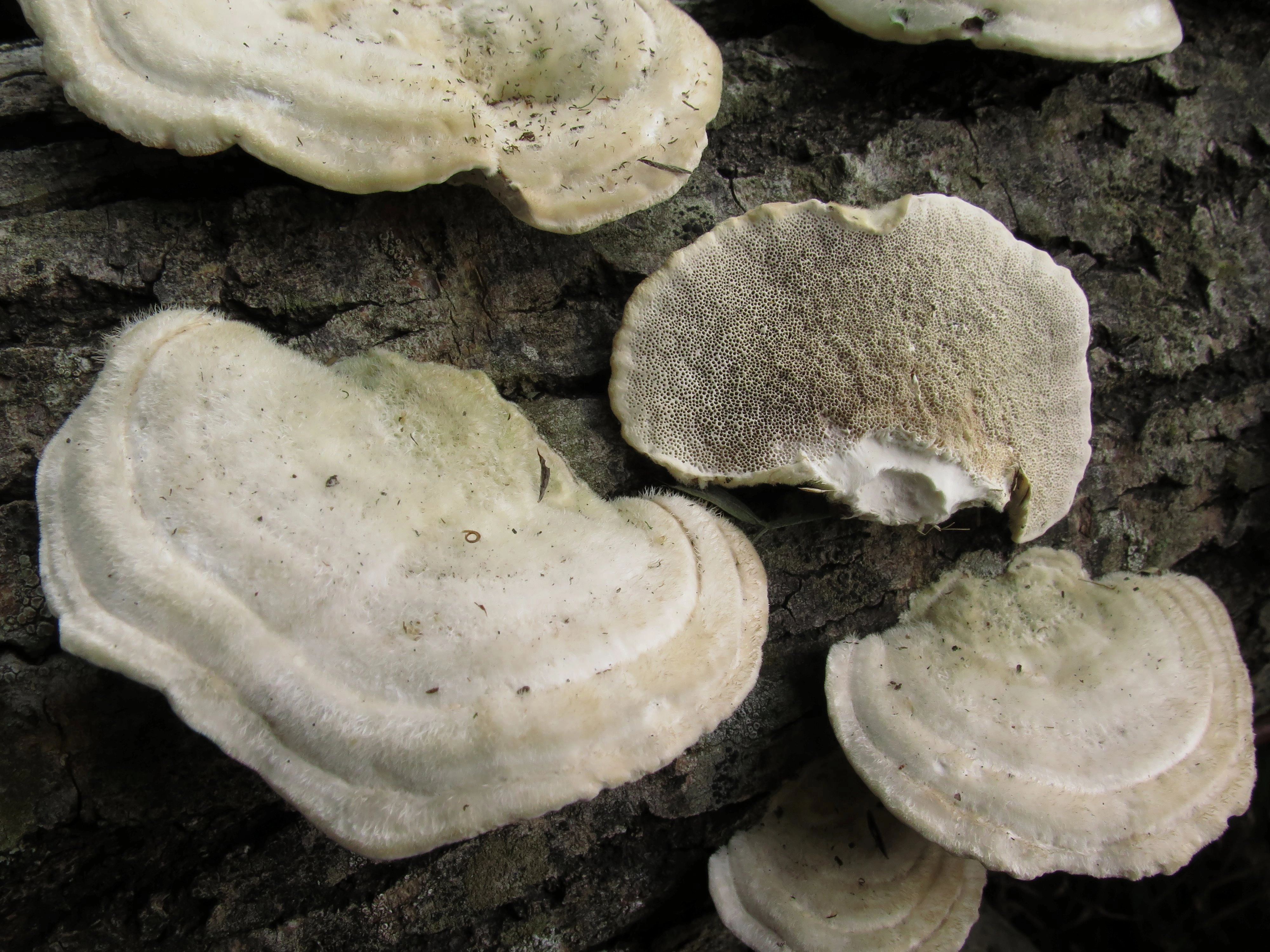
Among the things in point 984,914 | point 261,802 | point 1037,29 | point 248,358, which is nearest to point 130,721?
point 261,802

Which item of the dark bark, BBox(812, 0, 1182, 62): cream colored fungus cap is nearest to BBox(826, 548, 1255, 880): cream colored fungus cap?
the dark bark

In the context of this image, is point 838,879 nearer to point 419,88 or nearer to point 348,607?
point 348,607

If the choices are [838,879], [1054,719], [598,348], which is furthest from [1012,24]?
[838,879]

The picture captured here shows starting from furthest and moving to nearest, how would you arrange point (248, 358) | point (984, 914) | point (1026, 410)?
point (984, 914)
point (1026, 410)
point (248, 358)

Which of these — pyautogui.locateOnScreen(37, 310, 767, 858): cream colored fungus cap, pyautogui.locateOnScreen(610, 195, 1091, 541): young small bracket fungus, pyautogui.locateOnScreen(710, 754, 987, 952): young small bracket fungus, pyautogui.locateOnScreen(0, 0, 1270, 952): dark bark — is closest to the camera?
pyautogui.locateOnScreen(37, 310, 767, 858): cream colored fungus cap

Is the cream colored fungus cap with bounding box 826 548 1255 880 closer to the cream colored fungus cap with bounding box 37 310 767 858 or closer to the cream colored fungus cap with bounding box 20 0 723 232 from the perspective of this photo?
the cream colored fungus cap with bounding box 37 310 767 858

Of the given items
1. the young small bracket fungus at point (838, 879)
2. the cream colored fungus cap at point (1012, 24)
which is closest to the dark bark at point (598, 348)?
the young small bracket fungus at point (838, 879)

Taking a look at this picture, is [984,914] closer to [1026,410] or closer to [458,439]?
[1026,410]
